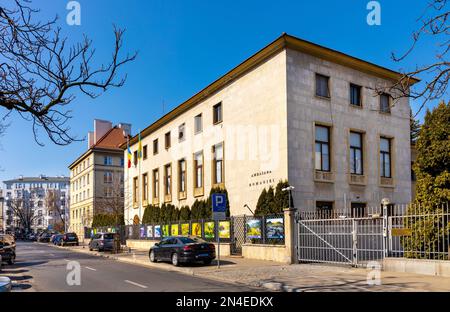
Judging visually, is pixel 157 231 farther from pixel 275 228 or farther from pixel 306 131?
pixel 275 228

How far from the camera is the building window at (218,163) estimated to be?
1284 inches

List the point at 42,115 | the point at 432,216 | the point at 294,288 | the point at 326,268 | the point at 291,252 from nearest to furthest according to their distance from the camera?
the point at 42,115 → the point at 294,288 → the point at 432,216 → the point at 326,268 → the point at 291,252

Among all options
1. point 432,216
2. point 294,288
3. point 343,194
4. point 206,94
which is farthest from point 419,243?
point 206,94

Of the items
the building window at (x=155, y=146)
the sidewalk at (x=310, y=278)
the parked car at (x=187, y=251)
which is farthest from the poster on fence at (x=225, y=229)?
the building window at (x=155, y=146)

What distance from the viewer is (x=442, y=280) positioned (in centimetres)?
1320

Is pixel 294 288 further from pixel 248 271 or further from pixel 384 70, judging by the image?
pixel 384 70

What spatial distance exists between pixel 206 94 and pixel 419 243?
73.4 feet

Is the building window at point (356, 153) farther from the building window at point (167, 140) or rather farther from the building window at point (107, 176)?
the building window at point (107, 176)

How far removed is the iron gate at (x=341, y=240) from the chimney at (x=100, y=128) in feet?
202

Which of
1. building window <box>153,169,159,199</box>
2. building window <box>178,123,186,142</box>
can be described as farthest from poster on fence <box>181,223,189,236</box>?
building window <box>153,169,159,199</box>

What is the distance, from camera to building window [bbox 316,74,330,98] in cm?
2761

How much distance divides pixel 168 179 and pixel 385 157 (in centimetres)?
1991

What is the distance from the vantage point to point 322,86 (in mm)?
27859

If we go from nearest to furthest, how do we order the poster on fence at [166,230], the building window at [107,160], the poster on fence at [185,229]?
the poster on fence at [185,229], the poster on fence at [166,230], the building window at [107,160]
